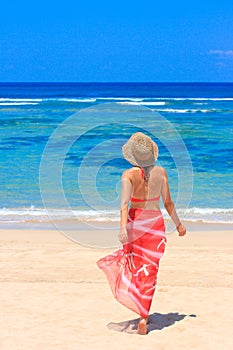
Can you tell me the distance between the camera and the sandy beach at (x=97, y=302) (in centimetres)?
471

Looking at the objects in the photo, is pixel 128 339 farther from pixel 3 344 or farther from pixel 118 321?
pixel 3 344

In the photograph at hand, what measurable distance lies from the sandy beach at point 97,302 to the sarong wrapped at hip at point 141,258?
322 mm

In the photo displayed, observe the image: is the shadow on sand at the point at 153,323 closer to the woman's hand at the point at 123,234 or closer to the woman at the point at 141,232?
the woman at the point at 141,232

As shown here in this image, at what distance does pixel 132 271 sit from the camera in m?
4.71

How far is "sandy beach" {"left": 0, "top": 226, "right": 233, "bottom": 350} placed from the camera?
15.4 feet

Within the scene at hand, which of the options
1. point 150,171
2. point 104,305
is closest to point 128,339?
point 104,305

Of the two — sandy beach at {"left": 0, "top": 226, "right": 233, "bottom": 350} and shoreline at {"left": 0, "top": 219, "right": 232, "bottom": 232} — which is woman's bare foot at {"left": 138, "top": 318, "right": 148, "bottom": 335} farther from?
shoreline at {"left": 0, "top": 219, "right": 232, "bottom": 232}

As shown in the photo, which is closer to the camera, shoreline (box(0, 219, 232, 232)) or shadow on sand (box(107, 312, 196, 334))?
shadow on sand (box(107, 312, 196, 334))

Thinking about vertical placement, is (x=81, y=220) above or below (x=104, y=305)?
above

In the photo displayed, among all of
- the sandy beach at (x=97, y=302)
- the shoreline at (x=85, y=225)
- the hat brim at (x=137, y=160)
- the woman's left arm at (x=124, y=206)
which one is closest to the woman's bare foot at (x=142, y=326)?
the sandy beach at (x=97, y=302)

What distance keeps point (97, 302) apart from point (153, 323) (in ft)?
2.38

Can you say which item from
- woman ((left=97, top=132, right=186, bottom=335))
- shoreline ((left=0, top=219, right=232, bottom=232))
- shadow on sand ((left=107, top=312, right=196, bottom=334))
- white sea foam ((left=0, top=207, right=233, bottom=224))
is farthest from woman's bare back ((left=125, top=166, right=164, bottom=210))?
white sea foam ((left=0, top=207, right=233, bottom=224))

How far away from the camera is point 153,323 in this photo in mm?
5125

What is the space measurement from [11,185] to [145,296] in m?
9.71
